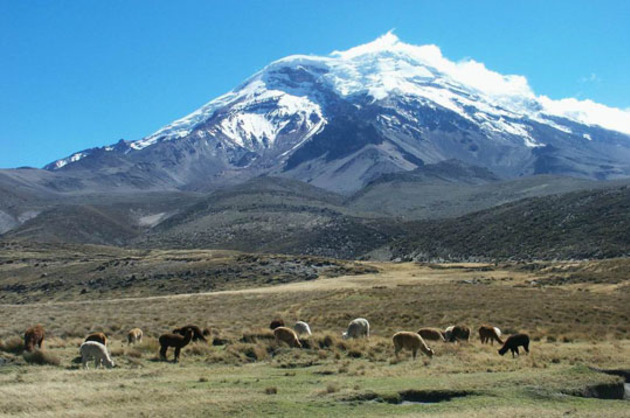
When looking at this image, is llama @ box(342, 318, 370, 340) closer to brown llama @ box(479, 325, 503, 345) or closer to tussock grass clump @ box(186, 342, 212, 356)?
brown llama @ box(479, 325, 503, 345)

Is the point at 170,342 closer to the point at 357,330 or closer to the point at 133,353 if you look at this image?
the point at 133,353

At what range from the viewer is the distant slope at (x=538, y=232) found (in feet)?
285

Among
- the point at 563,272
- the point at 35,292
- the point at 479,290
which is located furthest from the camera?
the point at 35,292

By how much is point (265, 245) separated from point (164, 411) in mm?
145733

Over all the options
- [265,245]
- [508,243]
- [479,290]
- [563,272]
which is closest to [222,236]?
[265,245]

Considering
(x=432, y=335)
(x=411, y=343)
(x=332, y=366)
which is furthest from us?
(x=432, y=335)

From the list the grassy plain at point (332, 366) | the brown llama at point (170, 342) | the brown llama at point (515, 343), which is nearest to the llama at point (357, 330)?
the grassy plain at point (332, 366)

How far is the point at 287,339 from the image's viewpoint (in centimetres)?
2342

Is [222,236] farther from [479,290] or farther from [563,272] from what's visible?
[479,290]

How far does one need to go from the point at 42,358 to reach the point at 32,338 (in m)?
1.92

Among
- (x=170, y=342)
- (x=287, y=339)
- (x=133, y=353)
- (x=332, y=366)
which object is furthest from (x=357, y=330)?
(x=133, y=353)

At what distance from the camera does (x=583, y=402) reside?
14.2m

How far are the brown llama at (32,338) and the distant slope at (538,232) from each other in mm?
74124

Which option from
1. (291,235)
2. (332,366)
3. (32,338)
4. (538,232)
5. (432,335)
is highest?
(291,235)
